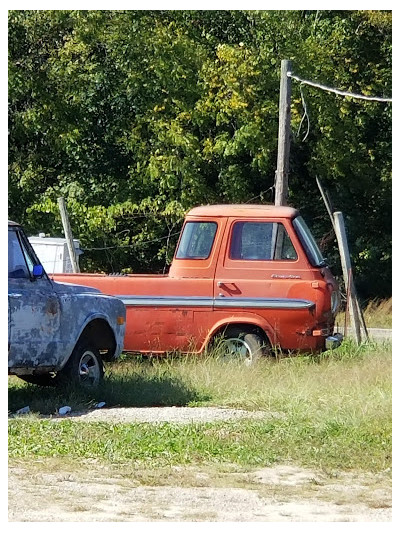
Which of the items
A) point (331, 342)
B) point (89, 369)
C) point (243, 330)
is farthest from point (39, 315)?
point (331, 342)

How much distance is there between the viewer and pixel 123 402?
10812mm

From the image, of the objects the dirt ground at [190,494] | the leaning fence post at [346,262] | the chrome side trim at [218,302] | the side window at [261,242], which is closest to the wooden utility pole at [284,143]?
the leaning fence post at [346,262]

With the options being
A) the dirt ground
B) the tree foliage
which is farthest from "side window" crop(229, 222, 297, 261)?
the tree foliage

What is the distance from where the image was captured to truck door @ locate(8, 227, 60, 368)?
9.91 metres

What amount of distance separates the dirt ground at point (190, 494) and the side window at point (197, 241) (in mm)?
5413

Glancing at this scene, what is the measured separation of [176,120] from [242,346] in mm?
11009

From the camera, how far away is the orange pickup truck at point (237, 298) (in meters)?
13.0

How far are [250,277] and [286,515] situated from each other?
21.3 feet

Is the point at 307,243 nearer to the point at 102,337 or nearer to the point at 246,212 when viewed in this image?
the point at 246,212

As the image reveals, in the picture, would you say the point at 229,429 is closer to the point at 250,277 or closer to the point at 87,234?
the point at 250,277

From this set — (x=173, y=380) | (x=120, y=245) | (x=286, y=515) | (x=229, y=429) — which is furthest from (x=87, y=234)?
(x=286, y=515)

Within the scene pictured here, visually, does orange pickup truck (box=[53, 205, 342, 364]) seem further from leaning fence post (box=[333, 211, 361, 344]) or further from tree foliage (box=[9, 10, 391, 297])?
tree foliage (box=[9, 10, 391, 297])

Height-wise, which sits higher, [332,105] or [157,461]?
[332,105]

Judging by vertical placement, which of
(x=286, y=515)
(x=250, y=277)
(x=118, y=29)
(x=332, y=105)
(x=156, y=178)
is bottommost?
(x=286, y=515)
